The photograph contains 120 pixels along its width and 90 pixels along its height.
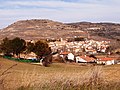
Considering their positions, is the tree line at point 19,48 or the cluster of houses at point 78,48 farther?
the cluster of houses at point 78,48

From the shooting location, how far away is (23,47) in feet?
→ 225

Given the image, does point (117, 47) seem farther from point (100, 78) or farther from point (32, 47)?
point (100, 78)

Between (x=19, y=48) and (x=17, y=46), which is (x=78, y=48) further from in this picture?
(x=17, y=46)

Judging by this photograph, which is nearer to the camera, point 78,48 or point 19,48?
point 19,48

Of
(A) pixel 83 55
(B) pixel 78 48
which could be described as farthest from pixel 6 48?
(B) pixel 78 48

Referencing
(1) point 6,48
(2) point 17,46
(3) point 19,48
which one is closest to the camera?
(1) point 6,48

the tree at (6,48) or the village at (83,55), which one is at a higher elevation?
the tree at (6,48)

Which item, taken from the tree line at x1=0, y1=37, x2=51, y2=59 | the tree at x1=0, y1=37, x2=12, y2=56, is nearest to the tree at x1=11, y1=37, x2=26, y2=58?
the tree line at x1=0, y1=37, x2=51, y2=59

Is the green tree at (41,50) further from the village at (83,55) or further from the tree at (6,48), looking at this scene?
the tree at (6,48)

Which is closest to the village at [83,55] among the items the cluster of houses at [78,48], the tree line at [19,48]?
the cluster of houses at [78,48]

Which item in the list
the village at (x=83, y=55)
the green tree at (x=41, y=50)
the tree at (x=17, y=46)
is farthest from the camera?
the green tree at (x=41, y=50)

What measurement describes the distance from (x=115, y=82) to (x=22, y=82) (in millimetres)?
1934

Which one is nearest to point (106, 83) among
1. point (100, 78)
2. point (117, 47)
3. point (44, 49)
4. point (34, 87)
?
point (100, 78)

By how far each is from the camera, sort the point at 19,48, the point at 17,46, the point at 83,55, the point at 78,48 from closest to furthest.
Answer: the point at 17,46, the point at 19,48, the point at 83,55, the point at 78,48
